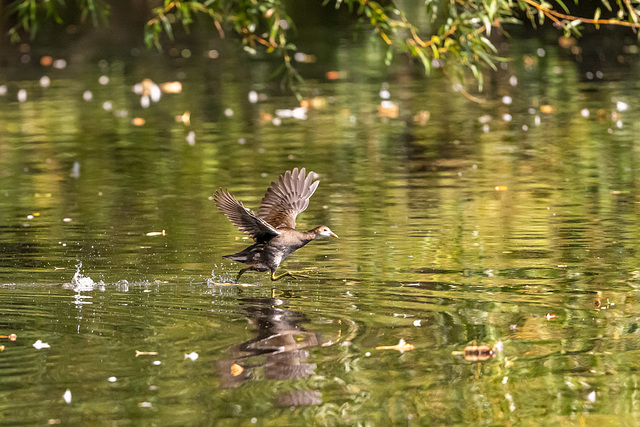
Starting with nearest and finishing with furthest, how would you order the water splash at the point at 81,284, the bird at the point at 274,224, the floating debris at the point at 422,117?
the bird at the point at 274,224
the water splash at the point at 81,284
the floating debris at the point at 422,117

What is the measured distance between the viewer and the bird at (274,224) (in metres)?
7.63

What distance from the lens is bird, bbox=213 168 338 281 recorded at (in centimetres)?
763

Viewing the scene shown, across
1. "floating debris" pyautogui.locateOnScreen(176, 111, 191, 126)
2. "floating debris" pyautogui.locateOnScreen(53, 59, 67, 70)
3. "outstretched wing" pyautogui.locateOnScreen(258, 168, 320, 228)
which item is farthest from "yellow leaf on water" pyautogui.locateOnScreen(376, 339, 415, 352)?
"floating debris" pyautogui.locateOnScreen(53, 59, 67, 70)

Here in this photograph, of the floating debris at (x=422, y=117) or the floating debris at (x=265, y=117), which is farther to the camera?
the floating debris at (x=265, y=117)

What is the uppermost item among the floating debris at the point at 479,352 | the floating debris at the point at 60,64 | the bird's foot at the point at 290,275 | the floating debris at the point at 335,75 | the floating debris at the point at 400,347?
the floating debris at the point at 479,352

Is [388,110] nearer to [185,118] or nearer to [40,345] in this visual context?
[185,118]

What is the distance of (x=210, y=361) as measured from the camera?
606 centimetres

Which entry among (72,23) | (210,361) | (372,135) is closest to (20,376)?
(210,361)

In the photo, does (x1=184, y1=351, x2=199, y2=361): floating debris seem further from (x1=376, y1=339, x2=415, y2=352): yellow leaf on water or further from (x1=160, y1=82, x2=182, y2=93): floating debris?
(x1=160, y1=82, x2=182, y2=93): floating debris

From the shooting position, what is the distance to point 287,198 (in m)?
8.27

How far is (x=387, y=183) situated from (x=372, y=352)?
19.7 ft

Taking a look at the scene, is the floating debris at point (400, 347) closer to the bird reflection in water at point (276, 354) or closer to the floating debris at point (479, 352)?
the floating debris at point (479, 352)

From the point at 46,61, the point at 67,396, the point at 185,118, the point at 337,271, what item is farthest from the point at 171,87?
the point at 67,396

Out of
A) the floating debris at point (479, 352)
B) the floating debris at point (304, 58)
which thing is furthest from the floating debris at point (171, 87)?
the floating debris at point (479, 352)
